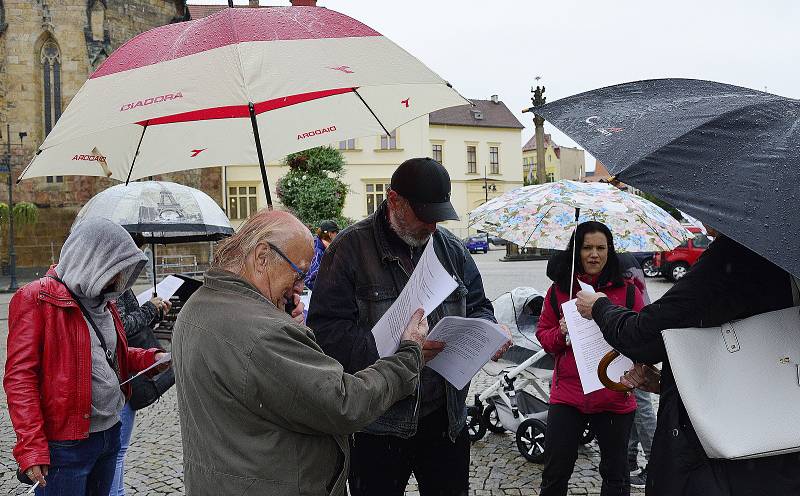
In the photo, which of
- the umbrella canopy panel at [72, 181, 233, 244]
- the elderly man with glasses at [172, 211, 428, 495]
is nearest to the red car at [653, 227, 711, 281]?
the umbrella canopy panel at [72, 181, 233, 244]

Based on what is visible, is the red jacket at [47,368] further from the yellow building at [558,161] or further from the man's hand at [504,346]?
the yellow building at [558,161]

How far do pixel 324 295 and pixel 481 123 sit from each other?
167ft

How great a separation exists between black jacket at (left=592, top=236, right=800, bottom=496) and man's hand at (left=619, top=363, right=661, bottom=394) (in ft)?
1.12

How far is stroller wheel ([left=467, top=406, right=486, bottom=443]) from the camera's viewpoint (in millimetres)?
5578

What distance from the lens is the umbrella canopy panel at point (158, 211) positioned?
6.54 meters

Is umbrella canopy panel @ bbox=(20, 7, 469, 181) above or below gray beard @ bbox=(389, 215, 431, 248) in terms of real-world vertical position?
above

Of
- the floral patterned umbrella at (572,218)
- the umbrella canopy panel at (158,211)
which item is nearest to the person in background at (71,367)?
the floral patterned umbrella at (572,218)

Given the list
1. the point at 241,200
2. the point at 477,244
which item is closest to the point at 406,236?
the point at 241,200

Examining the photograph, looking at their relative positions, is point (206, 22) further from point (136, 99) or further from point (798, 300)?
point (798, 300)

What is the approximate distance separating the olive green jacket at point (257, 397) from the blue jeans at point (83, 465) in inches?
44.6

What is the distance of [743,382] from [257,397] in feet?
4.54

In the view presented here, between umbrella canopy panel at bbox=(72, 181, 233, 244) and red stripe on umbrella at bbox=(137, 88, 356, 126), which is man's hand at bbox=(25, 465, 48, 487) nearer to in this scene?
red stripe on umbrella at bbox=(137, 88, 356, 126)

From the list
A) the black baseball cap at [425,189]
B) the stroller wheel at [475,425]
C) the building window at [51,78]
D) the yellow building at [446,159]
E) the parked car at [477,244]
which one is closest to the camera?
the black baseball cap at [425,189]

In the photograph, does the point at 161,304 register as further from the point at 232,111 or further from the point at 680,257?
the point at 680,257
